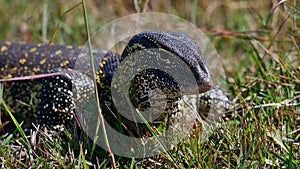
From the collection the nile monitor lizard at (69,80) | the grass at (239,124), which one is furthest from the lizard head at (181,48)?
the grass at (239,124)

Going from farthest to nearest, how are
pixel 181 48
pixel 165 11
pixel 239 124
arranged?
pixel 165 11 → pixel 239 124 → pixel 181 48

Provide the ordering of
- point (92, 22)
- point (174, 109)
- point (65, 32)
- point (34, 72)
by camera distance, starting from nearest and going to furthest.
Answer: point (174, 109)
point (34, 72)
point (65, 32)
point (92, 22)

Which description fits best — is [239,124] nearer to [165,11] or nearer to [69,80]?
[69,80]

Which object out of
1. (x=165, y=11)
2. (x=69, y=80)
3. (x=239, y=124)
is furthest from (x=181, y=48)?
(x=165, y=11)

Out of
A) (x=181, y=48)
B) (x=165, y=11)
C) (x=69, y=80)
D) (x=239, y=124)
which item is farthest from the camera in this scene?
(x=165, y=11)

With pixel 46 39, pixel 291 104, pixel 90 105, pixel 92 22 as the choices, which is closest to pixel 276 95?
pixel 291 104

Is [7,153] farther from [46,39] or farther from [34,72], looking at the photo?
[46,39]

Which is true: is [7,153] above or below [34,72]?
below

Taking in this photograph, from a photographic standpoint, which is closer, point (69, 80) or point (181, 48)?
point (181, 48)

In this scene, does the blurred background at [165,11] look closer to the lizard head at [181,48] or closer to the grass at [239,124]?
the grass at [239,124]
